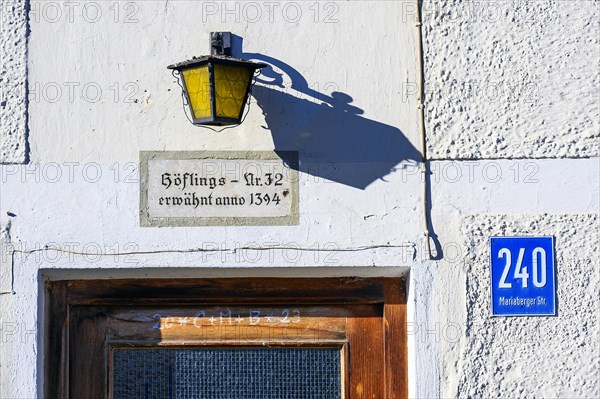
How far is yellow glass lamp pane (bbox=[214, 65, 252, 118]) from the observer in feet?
13.5

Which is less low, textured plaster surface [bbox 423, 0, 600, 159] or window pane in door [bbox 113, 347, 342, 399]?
textured plaster surface [bbox 423, 0, 600, 159]

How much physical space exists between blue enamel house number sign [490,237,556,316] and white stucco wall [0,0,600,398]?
5cm

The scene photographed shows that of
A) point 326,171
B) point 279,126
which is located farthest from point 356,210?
point 279,126

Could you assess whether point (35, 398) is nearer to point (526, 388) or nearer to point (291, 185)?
point (291, 185)

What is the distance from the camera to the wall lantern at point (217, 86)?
13.5ft

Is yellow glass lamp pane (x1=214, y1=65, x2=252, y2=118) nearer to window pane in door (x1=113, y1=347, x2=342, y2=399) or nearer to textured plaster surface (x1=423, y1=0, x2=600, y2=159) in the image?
textured plaster surface (x1=423, y1=0, x2=600, y2=159)

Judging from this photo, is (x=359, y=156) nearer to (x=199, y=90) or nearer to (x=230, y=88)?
(x=230, y=88)

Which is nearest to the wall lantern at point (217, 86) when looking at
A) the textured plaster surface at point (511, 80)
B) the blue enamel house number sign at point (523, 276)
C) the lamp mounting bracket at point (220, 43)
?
the lamp mounting bracket at point (220, 43)

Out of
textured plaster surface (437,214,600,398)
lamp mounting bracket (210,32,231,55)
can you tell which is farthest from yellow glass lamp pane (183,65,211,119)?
textured plaster surface (437,214,600,398)

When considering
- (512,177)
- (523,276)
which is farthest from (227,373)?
(512,177)

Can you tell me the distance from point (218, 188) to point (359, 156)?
2.09ft

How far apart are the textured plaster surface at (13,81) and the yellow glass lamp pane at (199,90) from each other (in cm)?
78

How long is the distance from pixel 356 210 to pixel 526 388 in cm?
107

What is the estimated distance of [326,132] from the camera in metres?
4.49
